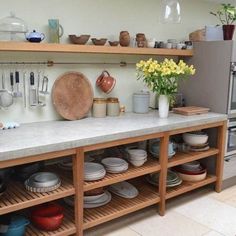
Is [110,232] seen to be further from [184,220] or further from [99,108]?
[99,108]

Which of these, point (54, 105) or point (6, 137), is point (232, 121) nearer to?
point (54, 105)

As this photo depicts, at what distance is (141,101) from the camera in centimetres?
295

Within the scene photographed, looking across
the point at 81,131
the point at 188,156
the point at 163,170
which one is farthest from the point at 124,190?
the point at 81,131

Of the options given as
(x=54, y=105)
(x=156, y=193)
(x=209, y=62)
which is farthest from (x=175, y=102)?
(x=54, y=105)

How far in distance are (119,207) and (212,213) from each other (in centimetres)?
84

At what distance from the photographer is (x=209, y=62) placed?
307 centimetres

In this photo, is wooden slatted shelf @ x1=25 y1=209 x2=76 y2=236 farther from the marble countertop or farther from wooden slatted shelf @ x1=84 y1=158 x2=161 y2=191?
the marble countertop

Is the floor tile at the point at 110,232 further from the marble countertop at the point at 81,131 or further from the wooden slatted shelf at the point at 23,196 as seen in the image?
the marble countertop at the point at 81,131

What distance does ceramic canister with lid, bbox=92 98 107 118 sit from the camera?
8.92 feet

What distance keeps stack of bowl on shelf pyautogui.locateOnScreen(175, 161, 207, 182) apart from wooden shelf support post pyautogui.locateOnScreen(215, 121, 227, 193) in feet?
0.46

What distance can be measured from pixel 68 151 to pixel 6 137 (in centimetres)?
41

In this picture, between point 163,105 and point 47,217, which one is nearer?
point 47,217

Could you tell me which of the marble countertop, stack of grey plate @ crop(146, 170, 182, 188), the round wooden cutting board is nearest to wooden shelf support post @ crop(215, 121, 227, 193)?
the marble countertop

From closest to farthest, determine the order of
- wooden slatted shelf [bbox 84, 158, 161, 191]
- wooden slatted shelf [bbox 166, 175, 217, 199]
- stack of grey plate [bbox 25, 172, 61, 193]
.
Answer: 1. stack of grey plate [bbox 25, 172, 61, 193]
2. wooden slatted shelf [bbox 84, 158, 161, 191]
3. wooden slatted shelf [bbox 166, 175, 217, 199]
